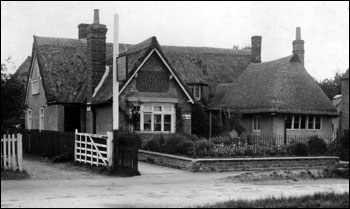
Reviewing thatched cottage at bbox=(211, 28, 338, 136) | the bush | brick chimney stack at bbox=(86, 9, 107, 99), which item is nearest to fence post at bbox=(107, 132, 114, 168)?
the bush

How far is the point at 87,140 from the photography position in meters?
22.8

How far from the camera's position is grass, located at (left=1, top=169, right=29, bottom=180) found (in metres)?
16.5

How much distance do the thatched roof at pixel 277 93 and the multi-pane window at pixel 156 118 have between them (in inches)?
260

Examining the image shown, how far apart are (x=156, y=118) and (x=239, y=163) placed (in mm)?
9585

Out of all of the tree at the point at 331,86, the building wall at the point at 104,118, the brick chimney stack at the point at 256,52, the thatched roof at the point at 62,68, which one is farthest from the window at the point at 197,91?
the tree at the point at 331,86

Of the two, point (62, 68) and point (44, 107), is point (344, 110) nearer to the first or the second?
point (62, 68)

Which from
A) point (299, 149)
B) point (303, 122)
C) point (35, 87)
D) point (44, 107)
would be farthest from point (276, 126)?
point (35, 87)

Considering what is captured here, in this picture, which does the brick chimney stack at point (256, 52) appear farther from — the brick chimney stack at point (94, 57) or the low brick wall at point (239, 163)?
the low brick wall at point (239, 163)

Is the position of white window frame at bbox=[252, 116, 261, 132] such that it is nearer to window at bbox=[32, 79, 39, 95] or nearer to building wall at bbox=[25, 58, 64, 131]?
building wall at bbox=[25, 58, 64, 131]

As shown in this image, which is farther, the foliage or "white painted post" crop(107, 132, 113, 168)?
the foliage

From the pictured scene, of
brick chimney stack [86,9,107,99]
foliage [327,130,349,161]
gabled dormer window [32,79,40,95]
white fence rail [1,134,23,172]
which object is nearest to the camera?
white fence rail [1,134,23,172]

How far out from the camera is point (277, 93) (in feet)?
111

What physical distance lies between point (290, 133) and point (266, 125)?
5.38 feet

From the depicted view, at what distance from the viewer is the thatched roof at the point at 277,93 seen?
33.7m
